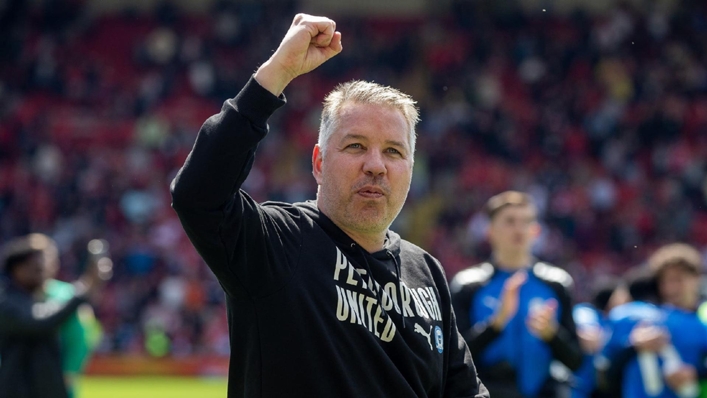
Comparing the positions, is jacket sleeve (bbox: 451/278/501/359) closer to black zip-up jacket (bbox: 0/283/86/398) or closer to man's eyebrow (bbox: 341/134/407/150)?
black zip-up jacket (bbox: 0/283/86/398)

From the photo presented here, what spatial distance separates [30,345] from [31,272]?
1.65 ft

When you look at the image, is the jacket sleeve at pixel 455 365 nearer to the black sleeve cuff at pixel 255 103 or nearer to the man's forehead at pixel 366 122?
the man's forehead at pixel 366 122

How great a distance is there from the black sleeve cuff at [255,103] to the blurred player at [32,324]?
14.7 ft

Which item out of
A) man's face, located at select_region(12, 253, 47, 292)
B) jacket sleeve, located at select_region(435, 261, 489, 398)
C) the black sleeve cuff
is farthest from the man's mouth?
man's face, located at select_region(12, 253, 47, 292)

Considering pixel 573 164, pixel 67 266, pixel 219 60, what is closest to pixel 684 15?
pixel 573 164

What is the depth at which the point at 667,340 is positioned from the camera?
6152 mm

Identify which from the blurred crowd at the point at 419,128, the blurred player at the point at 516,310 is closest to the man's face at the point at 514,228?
the blurred player at the point at 516,310

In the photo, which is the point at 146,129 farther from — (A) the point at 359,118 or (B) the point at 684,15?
(A) the point at 359,118

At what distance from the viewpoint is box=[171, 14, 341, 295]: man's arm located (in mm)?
2551

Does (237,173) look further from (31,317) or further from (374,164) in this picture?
(31,317)

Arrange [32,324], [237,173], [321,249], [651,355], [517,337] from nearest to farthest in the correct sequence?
[237,173]
[321,249]
[517,337]
[651,355]
[32,324]

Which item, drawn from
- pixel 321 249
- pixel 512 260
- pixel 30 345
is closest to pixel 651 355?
pixel 512 260

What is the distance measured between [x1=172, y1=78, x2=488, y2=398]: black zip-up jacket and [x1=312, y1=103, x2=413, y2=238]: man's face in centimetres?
8

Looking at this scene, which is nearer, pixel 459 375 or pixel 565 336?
pixel 459 375
